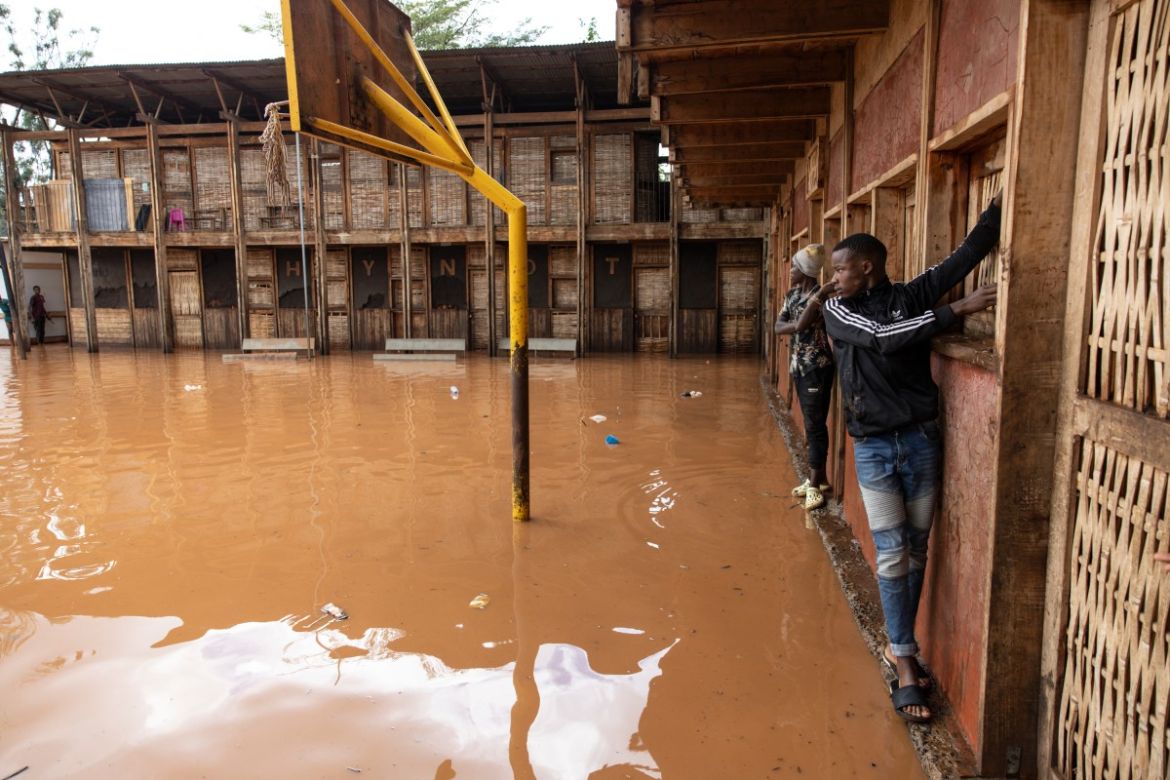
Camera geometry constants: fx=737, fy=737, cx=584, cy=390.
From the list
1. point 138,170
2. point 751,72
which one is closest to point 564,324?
point 138,170

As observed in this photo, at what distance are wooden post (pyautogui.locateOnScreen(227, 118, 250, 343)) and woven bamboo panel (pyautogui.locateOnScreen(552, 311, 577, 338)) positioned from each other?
25.2ft

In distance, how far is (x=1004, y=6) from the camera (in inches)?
99.2

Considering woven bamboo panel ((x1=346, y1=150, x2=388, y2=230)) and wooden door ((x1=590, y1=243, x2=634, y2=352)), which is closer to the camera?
wooden door ((x1=590, y1=243, x2=634, y2=352))

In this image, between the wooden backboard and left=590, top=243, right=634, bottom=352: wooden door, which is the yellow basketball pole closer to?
the wooden backboard

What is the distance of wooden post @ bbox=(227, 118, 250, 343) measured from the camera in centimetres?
1806

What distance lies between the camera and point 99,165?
1956 cm

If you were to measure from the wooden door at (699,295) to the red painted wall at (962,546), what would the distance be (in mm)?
14490

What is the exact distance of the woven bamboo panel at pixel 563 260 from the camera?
18016 millimetres

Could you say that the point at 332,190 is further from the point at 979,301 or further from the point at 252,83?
the point at 979,301

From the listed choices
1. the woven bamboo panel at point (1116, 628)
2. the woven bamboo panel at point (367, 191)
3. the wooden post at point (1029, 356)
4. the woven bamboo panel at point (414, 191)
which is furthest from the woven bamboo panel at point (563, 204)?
the woven bamboo panel at point (1116, 628)

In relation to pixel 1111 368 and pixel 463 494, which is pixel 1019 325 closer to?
pixel 1111 368

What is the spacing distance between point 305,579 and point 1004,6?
4242mm

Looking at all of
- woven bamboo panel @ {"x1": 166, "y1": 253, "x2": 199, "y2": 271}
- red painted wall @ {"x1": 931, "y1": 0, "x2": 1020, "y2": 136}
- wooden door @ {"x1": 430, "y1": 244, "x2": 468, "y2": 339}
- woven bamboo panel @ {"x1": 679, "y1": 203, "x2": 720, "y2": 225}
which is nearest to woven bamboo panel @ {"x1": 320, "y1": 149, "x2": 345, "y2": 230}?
wooden door @ {"x1": 430, "y1": 244, "x2": 468, "y2": 339}

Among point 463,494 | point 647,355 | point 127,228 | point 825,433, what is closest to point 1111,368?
point 825,433
